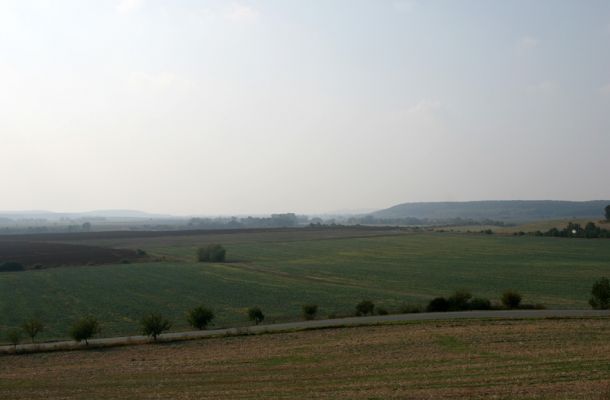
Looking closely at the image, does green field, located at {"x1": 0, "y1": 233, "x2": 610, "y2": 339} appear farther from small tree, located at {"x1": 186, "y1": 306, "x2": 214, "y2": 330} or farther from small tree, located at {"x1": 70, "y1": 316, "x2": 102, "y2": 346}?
small tree, located at {"x1": 70, "y1": 316, "x2": 102, "y2": 346}

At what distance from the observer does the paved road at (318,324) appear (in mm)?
31875

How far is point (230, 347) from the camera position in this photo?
1172 inches

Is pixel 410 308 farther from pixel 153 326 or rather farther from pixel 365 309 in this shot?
pixel 153 326

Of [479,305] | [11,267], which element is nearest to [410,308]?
[479,305]

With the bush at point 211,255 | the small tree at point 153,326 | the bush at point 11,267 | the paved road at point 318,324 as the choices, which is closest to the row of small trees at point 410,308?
the small tree at point 153,326

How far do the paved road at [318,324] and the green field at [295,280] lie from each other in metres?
4.76

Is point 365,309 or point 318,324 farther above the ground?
point 365,309

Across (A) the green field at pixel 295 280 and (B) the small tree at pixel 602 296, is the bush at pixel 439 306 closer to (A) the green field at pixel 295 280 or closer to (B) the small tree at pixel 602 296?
(A) the green field at pixel 295 280

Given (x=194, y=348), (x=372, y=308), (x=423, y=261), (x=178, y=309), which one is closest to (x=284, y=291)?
(x=178, y=309)

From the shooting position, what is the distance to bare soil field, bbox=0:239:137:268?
87.4 meters

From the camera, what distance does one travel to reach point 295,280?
66875mm

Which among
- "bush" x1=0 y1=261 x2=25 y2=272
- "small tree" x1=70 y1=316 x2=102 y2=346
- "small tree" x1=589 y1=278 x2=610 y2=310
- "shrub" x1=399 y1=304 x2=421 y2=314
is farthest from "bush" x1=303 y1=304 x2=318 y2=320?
"bush" x1=0 y1=261 x2=25 y2=272

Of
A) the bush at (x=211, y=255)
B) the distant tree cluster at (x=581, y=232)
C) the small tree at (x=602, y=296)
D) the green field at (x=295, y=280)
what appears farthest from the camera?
the distant tree cluster at (x=581, y=232)

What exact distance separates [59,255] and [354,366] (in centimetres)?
8325
